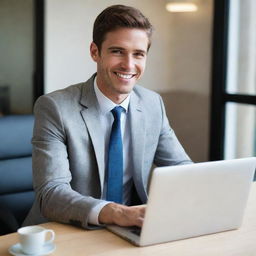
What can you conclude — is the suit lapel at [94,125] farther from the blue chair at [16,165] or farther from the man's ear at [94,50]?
the blue chair at [16,165]

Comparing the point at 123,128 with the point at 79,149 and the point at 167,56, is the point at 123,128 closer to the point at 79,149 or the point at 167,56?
the point at 79,149

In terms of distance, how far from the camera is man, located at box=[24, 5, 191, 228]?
188 cm

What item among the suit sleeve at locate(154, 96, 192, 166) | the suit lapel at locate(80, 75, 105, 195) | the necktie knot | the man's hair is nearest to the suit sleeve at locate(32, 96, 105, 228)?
the suit lapel at locate(80, 75, 105, 195)

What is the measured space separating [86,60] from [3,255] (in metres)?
2.63

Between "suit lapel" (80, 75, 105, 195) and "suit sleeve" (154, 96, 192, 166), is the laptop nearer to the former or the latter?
"suit lapel" (80, 75, 105, 195)

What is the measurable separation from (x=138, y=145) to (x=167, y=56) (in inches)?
92.4

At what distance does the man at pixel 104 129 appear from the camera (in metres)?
1.88

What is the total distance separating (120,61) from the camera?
2.06 m

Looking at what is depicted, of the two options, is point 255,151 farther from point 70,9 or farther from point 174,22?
point 70,9

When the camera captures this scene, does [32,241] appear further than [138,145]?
No

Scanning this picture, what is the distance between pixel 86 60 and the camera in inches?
154

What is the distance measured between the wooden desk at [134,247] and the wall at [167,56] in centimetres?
229

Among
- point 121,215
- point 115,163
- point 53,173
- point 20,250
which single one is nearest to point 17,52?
point 115,163

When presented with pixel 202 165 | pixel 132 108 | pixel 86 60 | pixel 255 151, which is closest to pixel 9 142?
pixel 132 108
